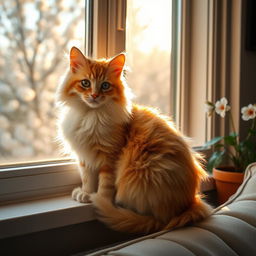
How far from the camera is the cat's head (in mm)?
1052

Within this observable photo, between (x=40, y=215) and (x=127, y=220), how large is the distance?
0.26 metres

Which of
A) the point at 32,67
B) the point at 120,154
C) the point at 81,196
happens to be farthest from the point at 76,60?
the point at 81,196

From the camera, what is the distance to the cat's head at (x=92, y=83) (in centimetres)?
105

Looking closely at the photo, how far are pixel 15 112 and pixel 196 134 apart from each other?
101 cm

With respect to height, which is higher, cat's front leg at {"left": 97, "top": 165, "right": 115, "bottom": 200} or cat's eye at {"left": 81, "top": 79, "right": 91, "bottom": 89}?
cat's eye at {"left": 81, "top": 79, "right": 91, "bottom": 89}

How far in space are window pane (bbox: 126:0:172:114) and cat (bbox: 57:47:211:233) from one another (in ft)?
1.24

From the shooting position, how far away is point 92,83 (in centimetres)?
105

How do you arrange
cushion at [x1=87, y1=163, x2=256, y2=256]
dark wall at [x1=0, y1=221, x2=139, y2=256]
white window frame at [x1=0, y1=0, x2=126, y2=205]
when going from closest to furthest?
1. cushion at [x1=87, y1=163, x2=256, y2=256]
2. dark wall at [x1=0, y1=221, x2=139, y2=256]
3. white window frame at [x1=0, y1=0, x2=126, y2=205]

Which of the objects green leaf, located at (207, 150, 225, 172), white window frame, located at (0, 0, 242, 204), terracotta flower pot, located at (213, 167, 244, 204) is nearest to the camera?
terracotta flower pot, located at (213, 167, 244, 204)

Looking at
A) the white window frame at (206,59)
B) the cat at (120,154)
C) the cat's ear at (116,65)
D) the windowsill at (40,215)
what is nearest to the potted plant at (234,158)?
the white window frame at (206,59)

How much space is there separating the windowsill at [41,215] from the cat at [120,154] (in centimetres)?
5

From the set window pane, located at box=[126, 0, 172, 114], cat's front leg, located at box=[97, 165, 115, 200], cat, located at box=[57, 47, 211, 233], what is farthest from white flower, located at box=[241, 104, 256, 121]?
cat's front leg, located at box=[97, 165, 115, 200]

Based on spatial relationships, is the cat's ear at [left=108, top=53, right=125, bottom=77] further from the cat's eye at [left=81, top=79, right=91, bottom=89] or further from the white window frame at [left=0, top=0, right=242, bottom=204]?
the white window frame at [left=0, top=0, right=242, bottom=204]

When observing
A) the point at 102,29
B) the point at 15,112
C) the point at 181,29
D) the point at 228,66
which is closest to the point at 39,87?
the point at 15,112
